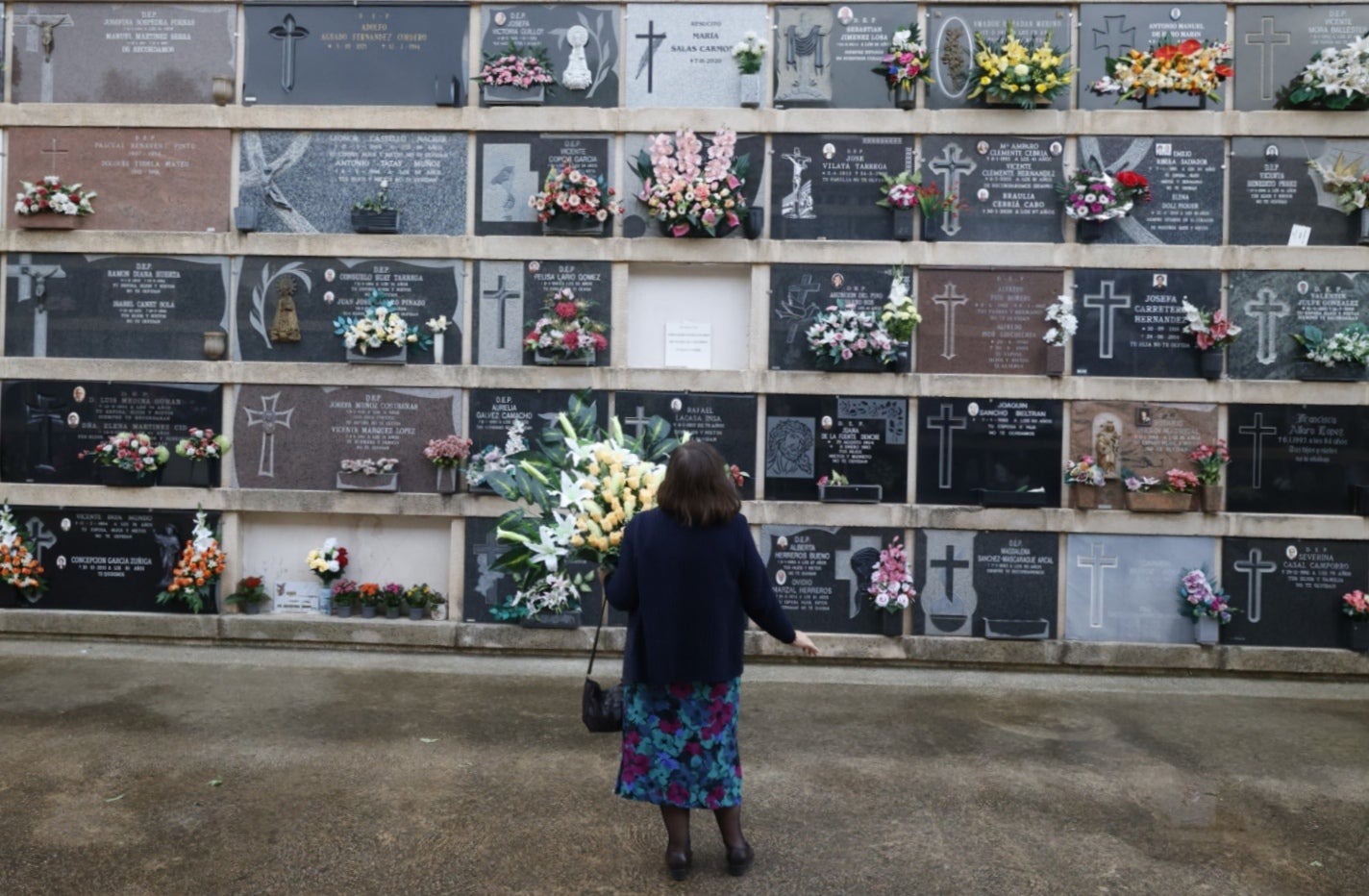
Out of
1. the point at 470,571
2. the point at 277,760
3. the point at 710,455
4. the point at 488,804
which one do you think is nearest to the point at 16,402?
the point at 470,571

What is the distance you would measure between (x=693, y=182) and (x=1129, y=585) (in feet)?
13.6

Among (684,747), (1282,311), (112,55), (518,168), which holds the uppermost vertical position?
(112,55)

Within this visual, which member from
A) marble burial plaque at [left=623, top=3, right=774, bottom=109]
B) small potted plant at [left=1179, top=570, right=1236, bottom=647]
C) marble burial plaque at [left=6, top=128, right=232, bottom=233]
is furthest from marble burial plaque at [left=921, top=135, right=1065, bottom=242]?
marble burial plaque at [left=6, top=128, right=232, bottom=233]

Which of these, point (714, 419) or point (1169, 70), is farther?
point (714, 419)

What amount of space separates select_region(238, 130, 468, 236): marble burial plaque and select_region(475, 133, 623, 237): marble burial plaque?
0.38 feet

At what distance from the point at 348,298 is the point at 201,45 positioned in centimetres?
220

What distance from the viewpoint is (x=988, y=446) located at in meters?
7.23

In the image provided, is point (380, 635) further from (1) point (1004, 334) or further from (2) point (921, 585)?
(1) point (1004, 334)

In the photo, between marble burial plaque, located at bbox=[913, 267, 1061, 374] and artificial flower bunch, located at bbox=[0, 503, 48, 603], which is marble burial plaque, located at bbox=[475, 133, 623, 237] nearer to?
marble burial plaque, located at bbox=[913, 267, 1061, 374]

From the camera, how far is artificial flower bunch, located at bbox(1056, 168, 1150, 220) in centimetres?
704

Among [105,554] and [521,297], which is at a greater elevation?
[521,297]

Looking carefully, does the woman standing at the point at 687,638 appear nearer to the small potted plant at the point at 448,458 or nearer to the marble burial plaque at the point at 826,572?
the marble burial plaque at the point at 826,572

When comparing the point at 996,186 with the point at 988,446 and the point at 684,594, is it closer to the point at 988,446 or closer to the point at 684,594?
the point at 988,446

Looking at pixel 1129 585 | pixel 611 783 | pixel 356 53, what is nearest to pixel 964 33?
pixel 1129 585
